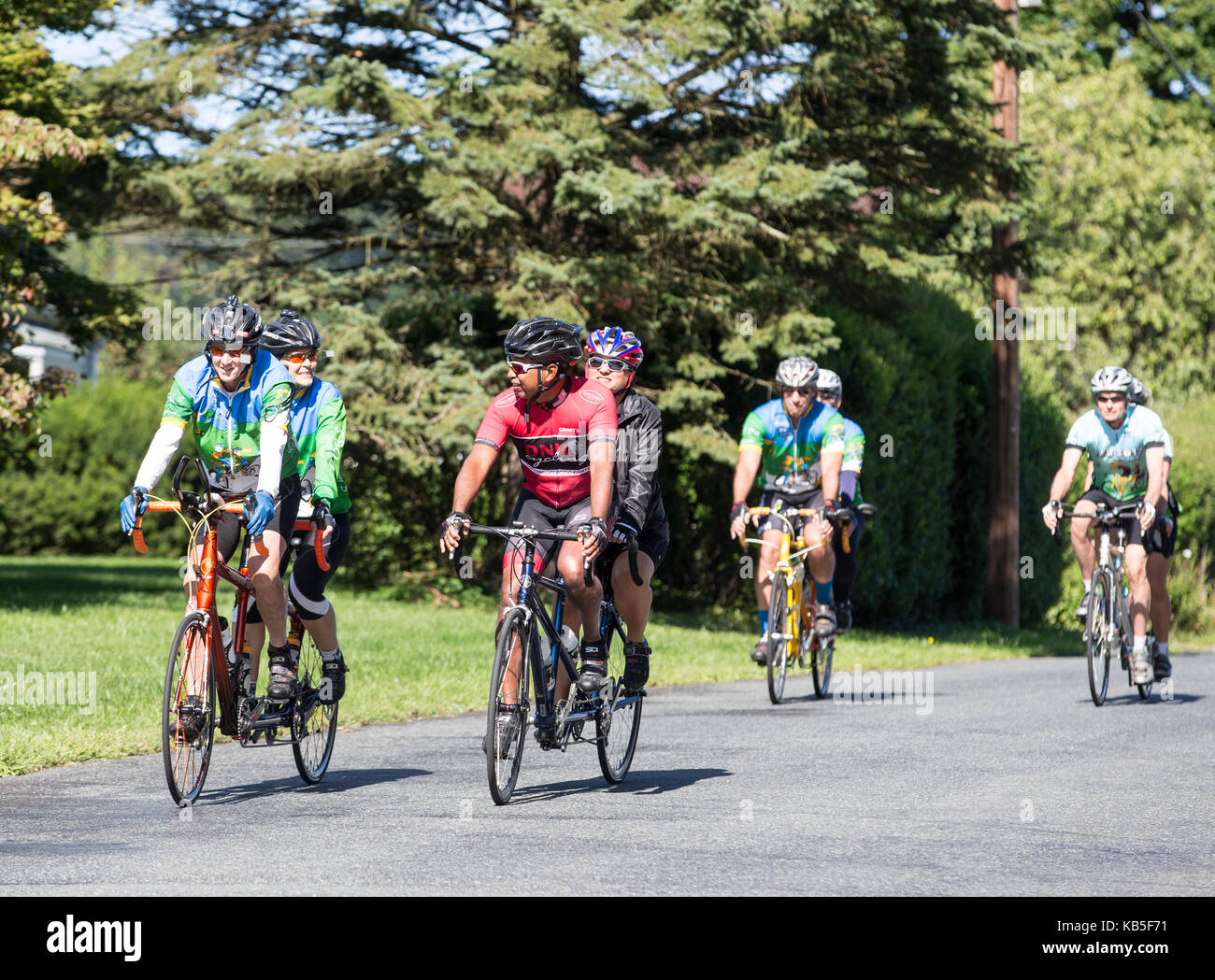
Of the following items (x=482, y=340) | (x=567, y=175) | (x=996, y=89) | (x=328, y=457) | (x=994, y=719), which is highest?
(x=996, y=89)

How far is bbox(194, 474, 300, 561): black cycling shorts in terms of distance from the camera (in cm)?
716

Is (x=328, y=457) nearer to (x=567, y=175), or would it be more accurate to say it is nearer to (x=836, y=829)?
(x=836, y=829)

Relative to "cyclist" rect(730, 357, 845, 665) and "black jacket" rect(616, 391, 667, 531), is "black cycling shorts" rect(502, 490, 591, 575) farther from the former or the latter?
"cyclist" rect(730, 357, 845, 665)

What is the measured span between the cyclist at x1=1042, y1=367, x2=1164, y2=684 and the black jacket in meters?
4.46

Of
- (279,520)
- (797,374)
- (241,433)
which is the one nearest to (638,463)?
(279,520)

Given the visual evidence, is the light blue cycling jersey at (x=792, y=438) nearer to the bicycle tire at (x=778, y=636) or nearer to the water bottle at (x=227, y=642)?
the bicycle tire at (x=778, y=636)

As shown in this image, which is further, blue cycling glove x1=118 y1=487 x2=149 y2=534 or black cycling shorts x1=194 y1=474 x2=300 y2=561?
black cycling shorts x1=194 y1=474 x2=300 y2=561

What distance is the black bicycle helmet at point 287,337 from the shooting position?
7824mm

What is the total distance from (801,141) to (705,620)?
5545mm

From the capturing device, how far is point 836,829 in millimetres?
6750

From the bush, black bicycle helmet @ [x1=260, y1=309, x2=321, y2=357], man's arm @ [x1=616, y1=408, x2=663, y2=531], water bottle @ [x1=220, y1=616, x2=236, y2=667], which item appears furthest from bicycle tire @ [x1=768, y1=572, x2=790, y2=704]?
the bush

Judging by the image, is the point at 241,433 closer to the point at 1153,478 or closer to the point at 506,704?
the point at 506,704
